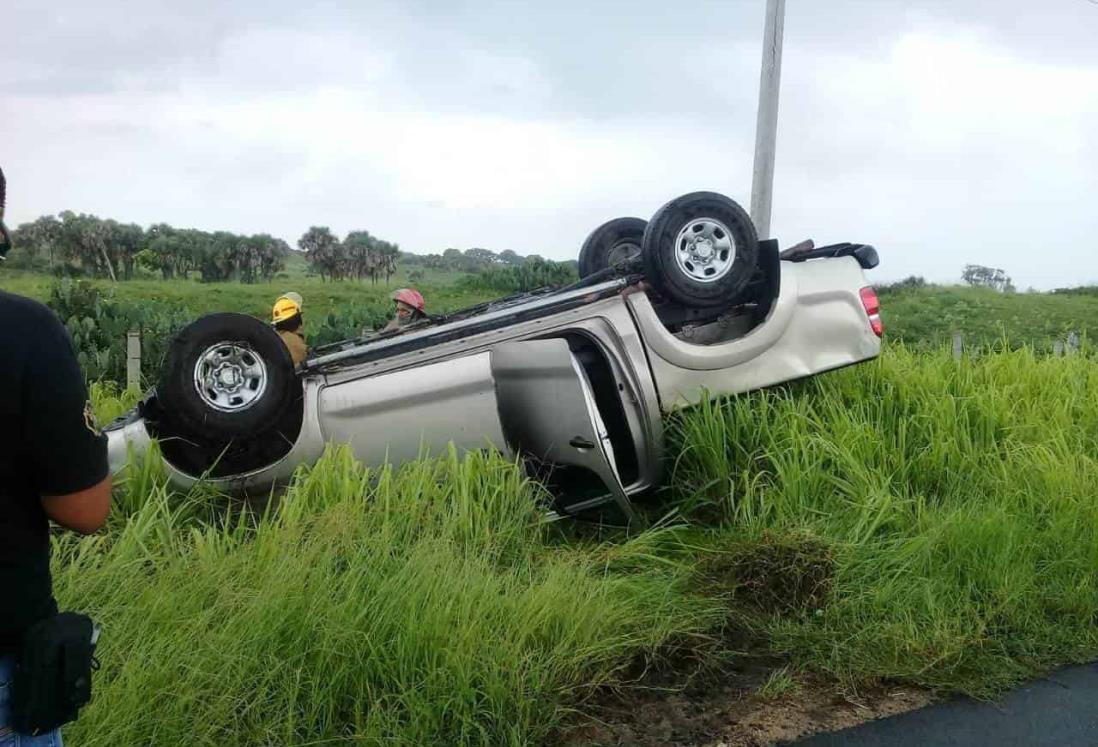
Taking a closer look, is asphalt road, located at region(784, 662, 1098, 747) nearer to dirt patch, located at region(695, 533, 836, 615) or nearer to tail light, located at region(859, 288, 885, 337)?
dirt patch, located at region(695, 533, 836, 615)

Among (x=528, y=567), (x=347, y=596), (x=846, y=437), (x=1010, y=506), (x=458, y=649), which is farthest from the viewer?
(x=846, y=437)

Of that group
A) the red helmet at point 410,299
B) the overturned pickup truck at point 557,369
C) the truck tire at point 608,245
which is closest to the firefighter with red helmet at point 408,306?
the red helmet at point 410,299

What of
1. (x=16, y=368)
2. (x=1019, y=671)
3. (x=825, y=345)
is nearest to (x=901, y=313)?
(x=825, y=345)

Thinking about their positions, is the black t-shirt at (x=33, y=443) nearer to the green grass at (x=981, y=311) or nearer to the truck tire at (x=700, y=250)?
the truck tire at (x=700, y=250)

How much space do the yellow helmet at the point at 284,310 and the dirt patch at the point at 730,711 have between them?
5.00m

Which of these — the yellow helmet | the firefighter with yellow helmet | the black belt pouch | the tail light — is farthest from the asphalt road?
the yellow helmet

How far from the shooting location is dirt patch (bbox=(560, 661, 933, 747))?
3.52 meters

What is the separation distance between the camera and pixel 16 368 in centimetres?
182

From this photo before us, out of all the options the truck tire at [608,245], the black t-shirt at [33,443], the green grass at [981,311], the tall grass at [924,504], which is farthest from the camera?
the green grass at [981,311]

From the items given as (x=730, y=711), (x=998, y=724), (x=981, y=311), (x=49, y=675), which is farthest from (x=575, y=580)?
(x=981, y=311)

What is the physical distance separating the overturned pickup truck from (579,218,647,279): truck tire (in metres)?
1.62

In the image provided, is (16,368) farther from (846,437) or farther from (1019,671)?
(846,437)

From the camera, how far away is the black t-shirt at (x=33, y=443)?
183cm

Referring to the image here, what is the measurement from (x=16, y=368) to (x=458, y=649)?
79.7 inches
